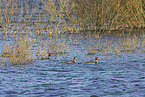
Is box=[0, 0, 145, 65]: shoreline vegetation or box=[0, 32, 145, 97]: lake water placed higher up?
box=[0, 0, 145, 65]: shoreline vegetation

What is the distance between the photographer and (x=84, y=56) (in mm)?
19500

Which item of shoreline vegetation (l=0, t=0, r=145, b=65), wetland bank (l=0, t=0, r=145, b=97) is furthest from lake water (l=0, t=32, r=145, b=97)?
shoreline vegetation (l=0, t=0, r=145, b=65)

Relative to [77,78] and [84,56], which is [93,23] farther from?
[77,78]

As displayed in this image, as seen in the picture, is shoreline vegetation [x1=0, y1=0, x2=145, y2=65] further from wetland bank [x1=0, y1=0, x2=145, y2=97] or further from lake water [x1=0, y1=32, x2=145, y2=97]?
lake water [x1=0, y1=32, x2=145, y2=97]

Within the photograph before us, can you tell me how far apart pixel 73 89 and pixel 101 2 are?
1490 centimetres

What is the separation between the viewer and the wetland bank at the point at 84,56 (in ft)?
44.2

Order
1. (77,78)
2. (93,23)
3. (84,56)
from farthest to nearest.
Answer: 1. (93,23)
2. (84,56)
3. (77,78)

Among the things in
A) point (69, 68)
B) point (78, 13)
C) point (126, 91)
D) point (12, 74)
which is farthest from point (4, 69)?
point (78, 13)

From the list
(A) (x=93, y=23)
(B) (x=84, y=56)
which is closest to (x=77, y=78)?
(B) (x=84, y=56)

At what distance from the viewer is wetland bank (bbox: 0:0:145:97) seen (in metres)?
13.5

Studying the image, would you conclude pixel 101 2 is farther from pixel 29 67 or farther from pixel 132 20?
pixel 29 67

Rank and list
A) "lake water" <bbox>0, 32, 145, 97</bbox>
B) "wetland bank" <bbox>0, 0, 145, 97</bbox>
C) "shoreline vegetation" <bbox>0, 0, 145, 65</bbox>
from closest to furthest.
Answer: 1. "lake water" <bbox>0, 32, 145, 97</bbox>
2. "wetland bank" <bbox>0, 0, 145, 97</bbox>
3. "shoreline vegetation" <bbox>0, 0, 145, 65</bbox>

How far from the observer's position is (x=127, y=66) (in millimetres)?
16875

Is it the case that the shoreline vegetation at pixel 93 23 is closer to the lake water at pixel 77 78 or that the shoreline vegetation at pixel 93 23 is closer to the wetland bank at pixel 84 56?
the wetland bank at pixel 84 56
